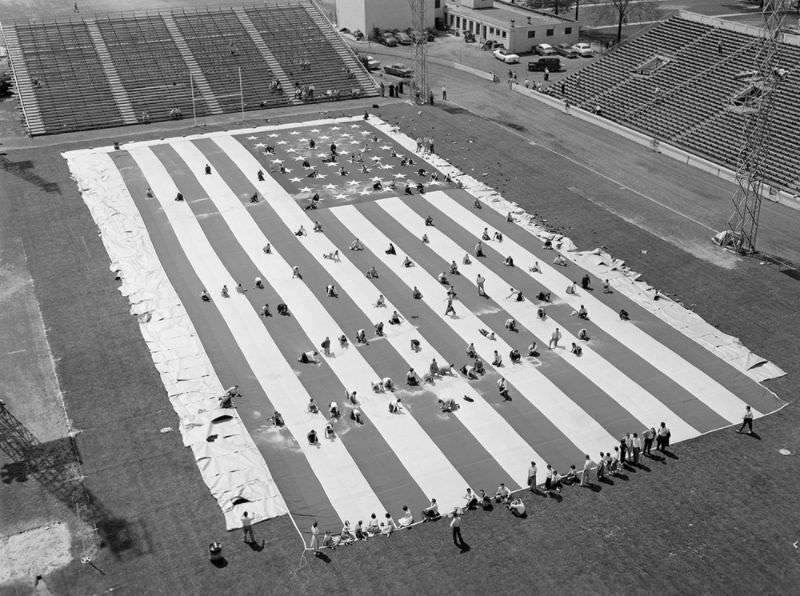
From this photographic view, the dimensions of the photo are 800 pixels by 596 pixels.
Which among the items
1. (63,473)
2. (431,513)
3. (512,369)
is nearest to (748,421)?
(512,369)

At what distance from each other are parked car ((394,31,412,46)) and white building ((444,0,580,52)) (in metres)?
6.68

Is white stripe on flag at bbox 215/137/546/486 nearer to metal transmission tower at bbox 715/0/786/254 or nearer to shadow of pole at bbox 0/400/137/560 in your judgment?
shadow of pole at bbox 0/400/137/560

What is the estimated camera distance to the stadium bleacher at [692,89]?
63.2 metres

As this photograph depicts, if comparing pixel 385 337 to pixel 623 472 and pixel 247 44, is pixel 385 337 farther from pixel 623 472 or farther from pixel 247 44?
pixel 247 44

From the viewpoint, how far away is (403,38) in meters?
99.9

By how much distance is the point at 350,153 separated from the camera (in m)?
66.3

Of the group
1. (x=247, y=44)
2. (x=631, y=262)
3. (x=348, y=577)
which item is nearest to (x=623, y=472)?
(x=348, y=577)

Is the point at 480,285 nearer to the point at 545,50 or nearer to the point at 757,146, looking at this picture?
the point at 757,146

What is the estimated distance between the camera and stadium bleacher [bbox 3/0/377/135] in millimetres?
76438

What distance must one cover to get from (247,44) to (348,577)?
69.4 m

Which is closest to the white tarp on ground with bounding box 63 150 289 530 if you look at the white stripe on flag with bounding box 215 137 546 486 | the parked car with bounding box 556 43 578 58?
the white stripe on flag with bounding box 215 137 546 486

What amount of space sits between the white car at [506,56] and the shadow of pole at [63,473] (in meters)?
66.8

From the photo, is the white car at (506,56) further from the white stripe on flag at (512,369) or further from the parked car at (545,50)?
the white stripe on flag at (512,369)

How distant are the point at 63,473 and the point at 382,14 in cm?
7992
